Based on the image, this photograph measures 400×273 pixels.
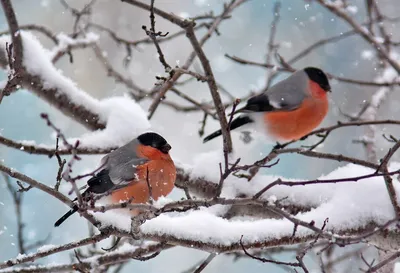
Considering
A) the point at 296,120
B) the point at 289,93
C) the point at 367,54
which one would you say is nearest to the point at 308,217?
the point at 296,120

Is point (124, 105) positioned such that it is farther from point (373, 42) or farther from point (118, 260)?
point (373, 42)

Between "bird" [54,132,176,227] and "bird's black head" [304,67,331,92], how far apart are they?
1.28m

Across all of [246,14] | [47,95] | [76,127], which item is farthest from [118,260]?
[246,14]

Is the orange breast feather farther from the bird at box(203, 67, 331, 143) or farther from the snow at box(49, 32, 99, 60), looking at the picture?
the snow at box(49, 32, 99, 60)

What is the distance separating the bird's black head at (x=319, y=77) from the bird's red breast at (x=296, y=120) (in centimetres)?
20

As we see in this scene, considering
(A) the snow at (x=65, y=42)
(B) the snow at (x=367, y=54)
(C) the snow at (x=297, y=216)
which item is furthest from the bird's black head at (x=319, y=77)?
(B) the snow at (x=367, y=54)

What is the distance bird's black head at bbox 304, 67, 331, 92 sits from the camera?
3850mm

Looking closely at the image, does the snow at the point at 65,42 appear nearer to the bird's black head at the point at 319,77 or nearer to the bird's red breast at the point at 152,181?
the bird's red breast at the point at 152,181

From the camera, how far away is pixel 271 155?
2518 mm

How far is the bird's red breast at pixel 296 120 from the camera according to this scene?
353cm

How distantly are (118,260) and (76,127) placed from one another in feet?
14.7

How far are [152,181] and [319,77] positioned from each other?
164cm

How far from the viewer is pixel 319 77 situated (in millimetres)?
3896

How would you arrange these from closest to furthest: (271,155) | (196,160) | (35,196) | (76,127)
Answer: (271,155), (196,160), (35,196), (76,127)
